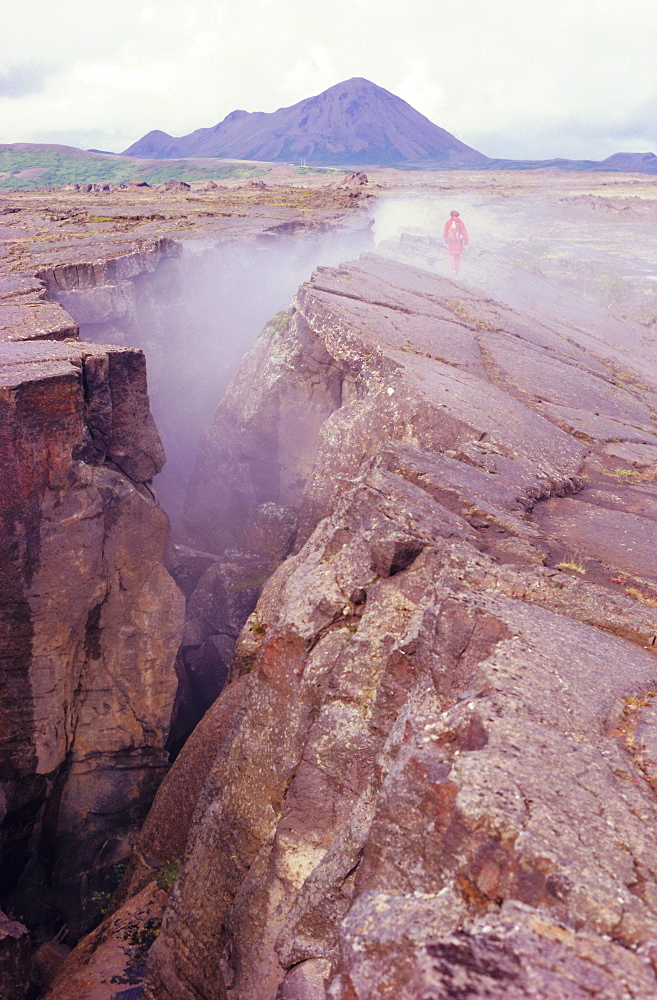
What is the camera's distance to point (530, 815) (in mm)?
2916

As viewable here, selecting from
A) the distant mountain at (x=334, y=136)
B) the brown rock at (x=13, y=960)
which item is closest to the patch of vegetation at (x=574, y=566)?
the brown rock at (x=13, y=960)

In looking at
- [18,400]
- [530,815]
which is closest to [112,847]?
[18,400]

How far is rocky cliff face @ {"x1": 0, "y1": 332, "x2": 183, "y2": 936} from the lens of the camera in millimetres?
6289

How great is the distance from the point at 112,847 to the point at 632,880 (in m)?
6.21

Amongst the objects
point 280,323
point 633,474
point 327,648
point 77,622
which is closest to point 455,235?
point 280,323

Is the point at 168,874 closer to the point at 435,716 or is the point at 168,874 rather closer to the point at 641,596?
the point at 435,716

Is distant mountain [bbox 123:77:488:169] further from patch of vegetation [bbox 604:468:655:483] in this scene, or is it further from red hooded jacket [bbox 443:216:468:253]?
patch of vegetation [bbox 604:468:655:483]

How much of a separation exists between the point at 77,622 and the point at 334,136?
179763mm

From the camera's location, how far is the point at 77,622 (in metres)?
6.95

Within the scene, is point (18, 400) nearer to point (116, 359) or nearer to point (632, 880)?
point (116, 359)

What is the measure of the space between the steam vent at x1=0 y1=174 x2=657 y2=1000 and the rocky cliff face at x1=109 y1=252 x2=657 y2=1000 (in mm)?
18

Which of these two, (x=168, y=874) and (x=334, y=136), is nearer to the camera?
(x=168, y=874)

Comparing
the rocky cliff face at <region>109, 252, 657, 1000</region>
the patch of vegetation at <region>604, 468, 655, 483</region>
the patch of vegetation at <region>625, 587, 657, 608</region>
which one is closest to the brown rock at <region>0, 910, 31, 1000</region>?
the rocky cliff face at <region>109, 252, 657, 1000</region>

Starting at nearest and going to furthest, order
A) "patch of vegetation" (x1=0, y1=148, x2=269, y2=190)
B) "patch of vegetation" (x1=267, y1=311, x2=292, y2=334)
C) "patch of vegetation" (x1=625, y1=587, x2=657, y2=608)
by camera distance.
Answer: "patch of vegetation" (x1=625, y1=587, x2=657, y2=608) → "patch of vegetation" (x1=267, y1=311, x2=292, y2=334) → "patch of vegetation" (x1=0, y1=148, x2=269, y2=190)
